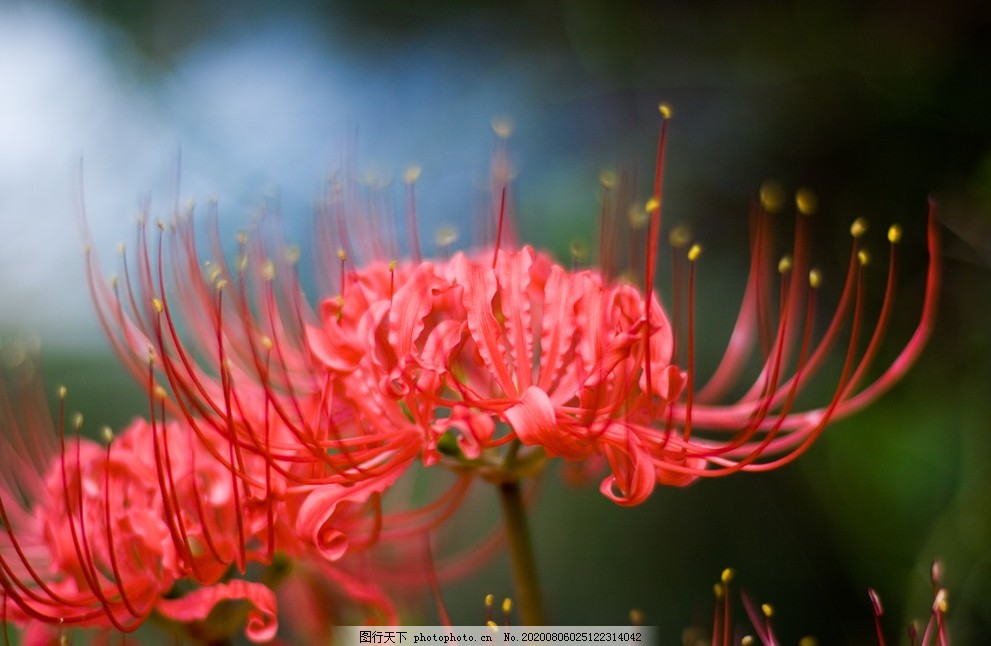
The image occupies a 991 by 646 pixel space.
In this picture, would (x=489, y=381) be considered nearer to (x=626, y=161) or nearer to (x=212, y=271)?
Answer: (x=212, y=271)

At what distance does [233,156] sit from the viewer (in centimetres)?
149

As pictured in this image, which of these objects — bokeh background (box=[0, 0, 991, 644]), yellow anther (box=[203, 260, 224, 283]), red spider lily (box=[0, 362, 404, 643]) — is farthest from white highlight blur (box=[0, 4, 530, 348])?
red spider lily (box=[0, 362, 404, 643])

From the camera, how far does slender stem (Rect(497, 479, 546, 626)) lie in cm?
57

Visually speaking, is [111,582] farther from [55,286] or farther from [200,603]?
[55,286]

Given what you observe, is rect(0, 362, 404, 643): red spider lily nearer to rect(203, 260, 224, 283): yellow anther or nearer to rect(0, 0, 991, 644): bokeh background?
rect(203, 260, 224, 283): yellow anther

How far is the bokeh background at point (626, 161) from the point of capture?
1073 millimetres

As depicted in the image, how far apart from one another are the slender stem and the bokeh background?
0.60 metres

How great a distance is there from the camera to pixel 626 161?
1.39 m

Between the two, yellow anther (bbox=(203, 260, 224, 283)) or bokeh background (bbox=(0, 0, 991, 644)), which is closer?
yellow anther (bbox=(203, 260, 224, 283))

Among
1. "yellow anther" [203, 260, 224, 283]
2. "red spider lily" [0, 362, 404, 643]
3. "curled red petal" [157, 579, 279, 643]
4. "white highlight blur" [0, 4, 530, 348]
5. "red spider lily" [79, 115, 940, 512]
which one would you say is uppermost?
"white highlight blur" [0, 4, 530, 348]

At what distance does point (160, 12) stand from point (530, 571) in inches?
54.2

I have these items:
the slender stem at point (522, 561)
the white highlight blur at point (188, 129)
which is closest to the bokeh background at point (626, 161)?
the white highlight blur at point (188, 129)

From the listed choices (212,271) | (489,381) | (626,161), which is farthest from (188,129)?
(489,381)

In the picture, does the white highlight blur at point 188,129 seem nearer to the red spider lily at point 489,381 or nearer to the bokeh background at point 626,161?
the bokeh background at point 626,161
